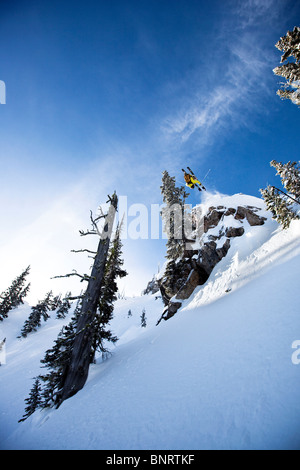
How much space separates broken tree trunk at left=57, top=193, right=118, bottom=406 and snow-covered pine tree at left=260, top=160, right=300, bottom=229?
35.3 ft

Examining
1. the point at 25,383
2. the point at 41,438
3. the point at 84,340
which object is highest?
the point at 84,340

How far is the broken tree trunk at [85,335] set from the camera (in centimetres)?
719

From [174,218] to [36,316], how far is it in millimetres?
43258

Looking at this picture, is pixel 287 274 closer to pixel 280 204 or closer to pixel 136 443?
pixel 280 204

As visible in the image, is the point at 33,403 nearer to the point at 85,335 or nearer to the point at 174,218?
the point at 85,335

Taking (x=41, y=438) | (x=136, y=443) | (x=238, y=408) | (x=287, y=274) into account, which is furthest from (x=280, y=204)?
(x=41, y=438)

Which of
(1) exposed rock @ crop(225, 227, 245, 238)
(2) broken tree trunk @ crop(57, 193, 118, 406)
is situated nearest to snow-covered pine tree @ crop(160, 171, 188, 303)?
(1) exposed rock @ crop(225, 227, 245, 238)

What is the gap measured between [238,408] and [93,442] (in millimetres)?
3031

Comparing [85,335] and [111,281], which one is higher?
[111,281]

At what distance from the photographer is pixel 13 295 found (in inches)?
1788

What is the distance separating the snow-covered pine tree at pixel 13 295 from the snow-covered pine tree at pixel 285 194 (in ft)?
188

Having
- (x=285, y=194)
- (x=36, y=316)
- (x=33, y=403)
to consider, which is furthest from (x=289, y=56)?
(x=36, y=316)

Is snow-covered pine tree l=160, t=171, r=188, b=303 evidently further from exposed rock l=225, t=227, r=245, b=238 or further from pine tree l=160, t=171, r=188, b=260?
exposed rock l=225, t=227, r=245, b=238
